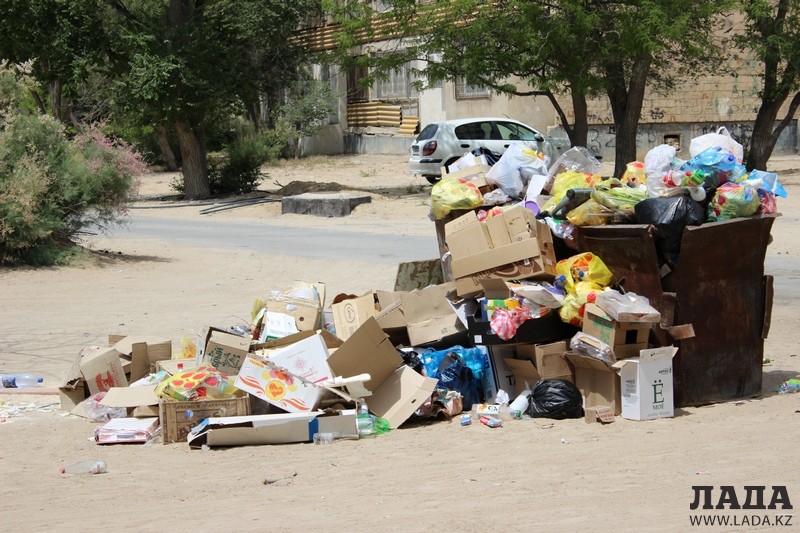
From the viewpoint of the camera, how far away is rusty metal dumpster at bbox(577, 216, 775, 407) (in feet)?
22.0

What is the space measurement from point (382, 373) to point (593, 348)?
150 centimetres

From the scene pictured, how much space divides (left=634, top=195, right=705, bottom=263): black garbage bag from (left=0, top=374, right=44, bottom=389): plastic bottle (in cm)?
532

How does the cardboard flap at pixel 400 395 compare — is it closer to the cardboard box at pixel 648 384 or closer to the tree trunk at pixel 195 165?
the cardboard box at pixel 648 384

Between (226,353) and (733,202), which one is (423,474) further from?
(733,202)

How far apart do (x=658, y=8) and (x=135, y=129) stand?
21.1m

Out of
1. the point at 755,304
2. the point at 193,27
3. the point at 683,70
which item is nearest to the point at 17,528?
the point at 755,304

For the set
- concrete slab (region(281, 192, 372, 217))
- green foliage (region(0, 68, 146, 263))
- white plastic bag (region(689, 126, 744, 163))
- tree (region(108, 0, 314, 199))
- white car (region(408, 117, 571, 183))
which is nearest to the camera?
white plastic bag (region(689, 126, 744, 163))

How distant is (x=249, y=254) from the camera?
16.2 metres

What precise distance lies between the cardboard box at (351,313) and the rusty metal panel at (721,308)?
2432mm

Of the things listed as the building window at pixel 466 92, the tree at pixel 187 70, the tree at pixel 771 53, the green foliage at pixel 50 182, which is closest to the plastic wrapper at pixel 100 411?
the green foliage at pixel 50 182

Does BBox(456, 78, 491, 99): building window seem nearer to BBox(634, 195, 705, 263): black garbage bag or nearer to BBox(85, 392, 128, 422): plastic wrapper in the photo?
BBox(634, 195, 705, 263): black garbage bag

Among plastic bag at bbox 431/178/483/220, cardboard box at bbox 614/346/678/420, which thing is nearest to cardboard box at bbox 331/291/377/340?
plastic bag at bbox 431/178/483/220

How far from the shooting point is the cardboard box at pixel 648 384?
21.5 ft

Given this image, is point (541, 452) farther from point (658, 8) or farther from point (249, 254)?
point (658, 8)
